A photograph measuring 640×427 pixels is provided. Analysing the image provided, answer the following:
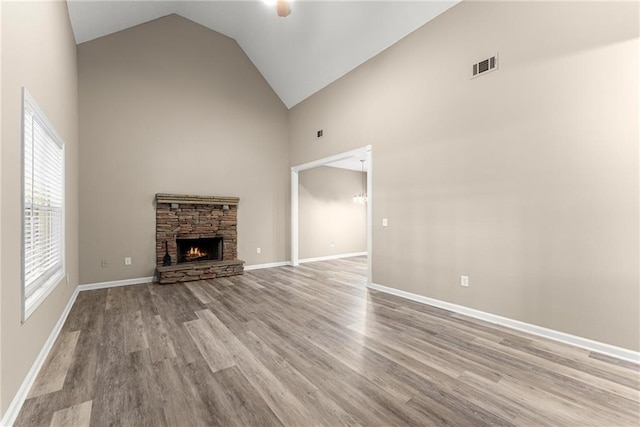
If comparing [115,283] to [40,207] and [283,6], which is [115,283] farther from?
[283,6]

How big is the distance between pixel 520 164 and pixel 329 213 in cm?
514

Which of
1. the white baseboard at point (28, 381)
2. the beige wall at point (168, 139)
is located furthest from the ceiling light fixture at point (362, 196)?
the white baseboard at point (28, 381)

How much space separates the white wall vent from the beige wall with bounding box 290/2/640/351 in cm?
8

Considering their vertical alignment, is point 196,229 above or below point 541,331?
above

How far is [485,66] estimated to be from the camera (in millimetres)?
3168

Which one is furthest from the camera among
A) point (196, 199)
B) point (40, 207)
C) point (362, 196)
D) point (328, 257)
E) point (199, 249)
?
point (362, 196)

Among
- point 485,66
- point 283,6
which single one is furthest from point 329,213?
point 283,6

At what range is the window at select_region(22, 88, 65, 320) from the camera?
197 cm

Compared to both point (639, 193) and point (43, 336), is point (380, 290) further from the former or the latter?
point (43, 336)

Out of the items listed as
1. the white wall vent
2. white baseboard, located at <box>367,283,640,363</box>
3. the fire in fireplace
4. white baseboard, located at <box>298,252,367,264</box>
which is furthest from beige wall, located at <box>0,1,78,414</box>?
white baseboard, located at <box>298,252,367,264</box>

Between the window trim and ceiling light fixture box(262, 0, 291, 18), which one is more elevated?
ceiling light fixture box(262, 0, 291, 18)

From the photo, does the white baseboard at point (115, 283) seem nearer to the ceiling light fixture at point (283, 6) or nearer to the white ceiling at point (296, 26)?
the white ceiling at point (296, 26)

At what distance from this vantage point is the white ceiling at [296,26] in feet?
12.7

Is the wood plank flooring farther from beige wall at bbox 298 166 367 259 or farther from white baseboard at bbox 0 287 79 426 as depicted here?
beige wall at bbox 298 166 367 259
